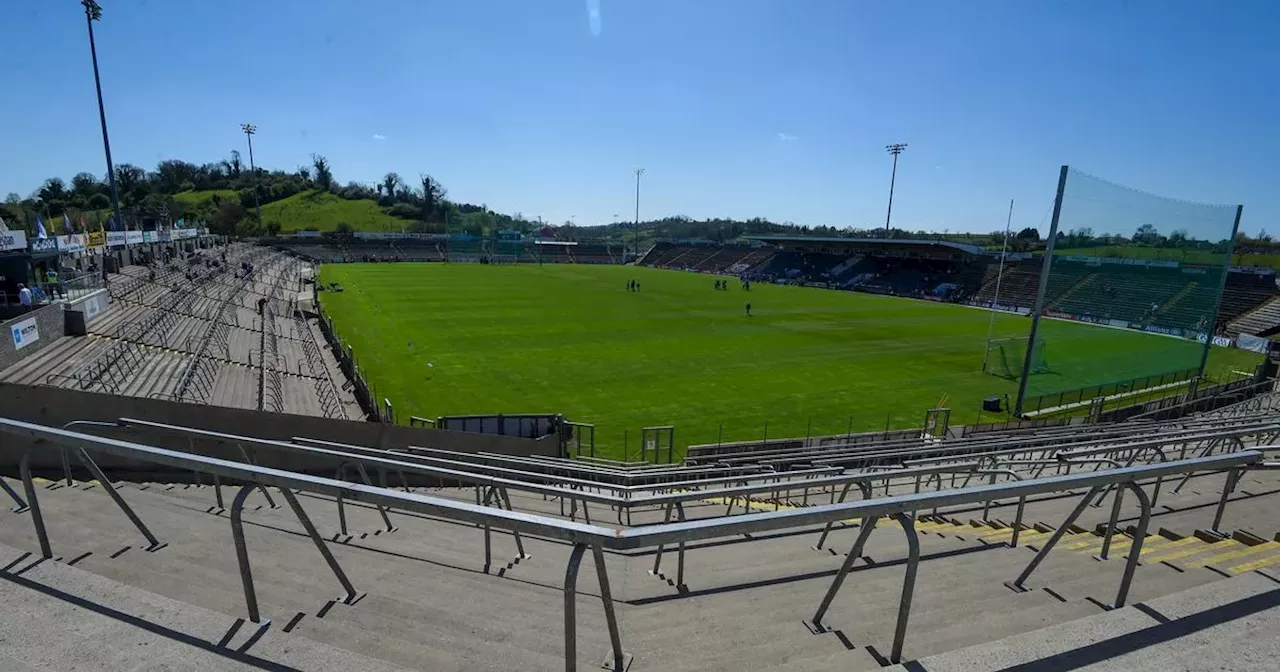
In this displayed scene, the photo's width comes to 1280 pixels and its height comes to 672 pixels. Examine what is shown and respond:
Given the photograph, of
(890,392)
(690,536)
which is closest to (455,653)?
(690,536)

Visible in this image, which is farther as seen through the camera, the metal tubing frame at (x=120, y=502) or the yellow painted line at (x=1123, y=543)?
the yellow painted line at (x=1123, y=543)

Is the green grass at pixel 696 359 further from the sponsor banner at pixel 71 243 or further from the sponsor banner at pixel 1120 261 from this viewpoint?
the sponsor banner at pixel 71 243

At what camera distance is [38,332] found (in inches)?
652

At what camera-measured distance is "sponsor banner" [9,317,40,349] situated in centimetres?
1500

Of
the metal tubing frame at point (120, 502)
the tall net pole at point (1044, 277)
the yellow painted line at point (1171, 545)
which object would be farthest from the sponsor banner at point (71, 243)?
the tall net pole at point (1044, 277)

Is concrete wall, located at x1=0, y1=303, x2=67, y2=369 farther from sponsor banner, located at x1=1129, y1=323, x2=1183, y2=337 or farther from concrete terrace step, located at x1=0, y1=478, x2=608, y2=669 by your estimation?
sponsor banner, located at x1=1129, y1=323, x2=1183, y2=337

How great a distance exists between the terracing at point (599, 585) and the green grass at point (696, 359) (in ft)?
42.5

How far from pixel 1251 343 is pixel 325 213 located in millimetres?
165991

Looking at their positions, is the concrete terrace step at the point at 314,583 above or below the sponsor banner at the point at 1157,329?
above

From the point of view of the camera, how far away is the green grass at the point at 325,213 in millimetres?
141625

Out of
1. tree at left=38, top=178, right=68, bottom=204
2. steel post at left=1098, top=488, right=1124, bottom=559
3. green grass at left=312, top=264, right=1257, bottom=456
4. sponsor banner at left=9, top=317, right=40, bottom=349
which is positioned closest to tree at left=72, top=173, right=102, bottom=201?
tree at left=38, top=178, right=68, bottom=204

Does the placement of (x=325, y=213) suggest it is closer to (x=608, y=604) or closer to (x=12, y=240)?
(x=12, y=240)

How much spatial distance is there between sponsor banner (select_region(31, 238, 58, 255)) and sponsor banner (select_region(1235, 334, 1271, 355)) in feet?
206

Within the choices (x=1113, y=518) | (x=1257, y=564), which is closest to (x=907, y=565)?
(x=1113, y=518)
